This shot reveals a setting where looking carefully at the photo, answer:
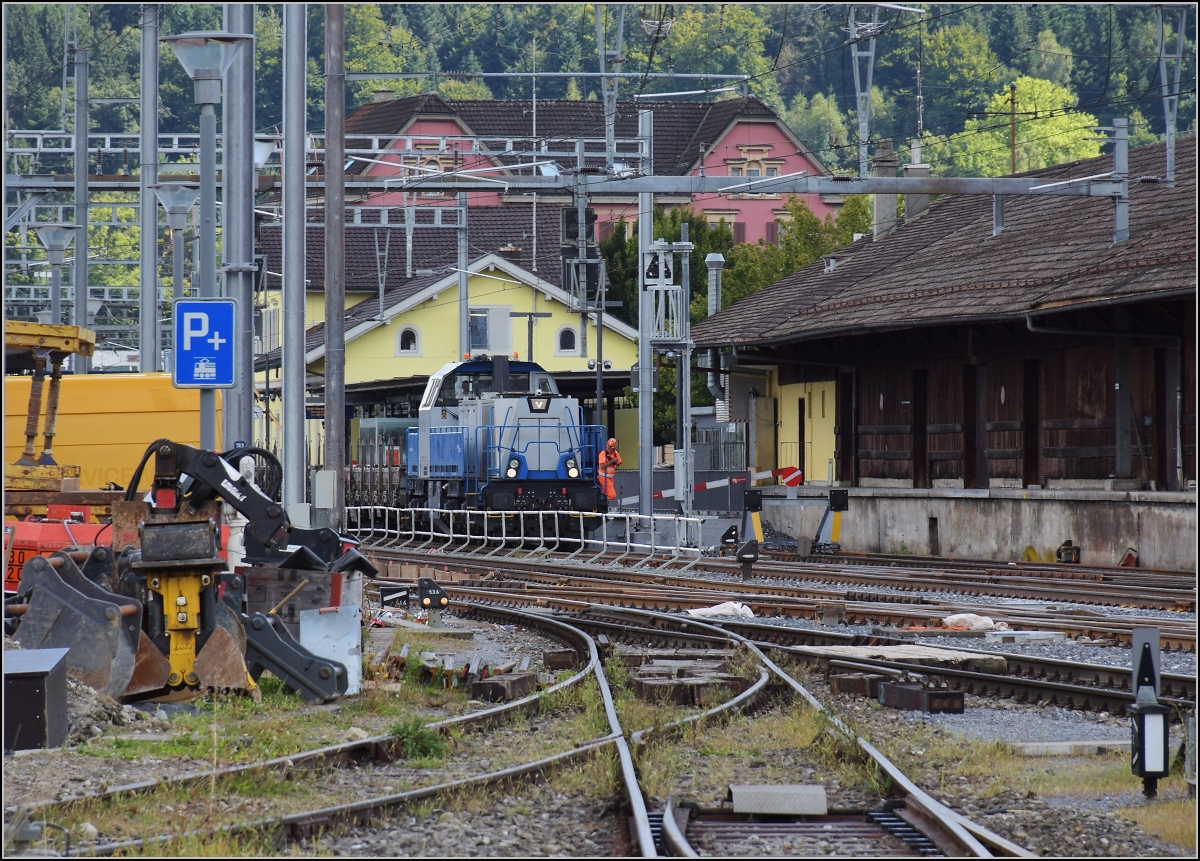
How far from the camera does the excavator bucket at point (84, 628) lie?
1016cm

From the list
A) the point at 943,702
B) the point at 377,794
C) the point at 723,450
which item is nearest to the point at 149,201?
the point at 943,702

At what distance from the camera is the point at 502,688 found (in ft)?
35.8

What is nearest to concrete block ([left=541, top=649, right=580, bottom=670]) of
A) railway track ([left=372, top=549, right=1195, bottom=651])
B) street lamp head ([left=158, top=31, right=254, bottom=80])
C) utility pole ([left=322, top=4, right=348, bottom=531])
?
railway track ([left=372, top=549, right=1195, bottom=651])

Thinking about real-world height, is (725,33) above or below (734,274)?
above

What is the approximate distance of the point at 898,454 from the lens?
1248 inches

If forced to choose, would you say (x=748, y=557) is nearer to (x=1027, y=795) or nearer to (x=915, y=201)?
(x=1027, y=795)

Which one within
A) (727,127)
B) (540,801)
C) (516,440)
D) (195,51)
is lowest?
(540,801)

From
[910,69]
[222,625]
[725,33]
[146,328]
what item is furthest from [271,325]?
[222,625]

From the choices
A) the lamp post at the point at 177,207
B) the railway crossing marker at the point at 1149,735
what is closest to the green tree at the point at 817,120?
the lamp post at the point at 177,207

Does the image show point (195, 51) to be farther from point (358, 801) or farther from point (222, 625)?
point (358, 801)

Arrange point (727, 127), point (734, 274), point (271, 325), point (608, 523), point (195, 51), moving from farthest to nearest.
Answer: point (727, 127)
point (271, 325)
point (734, 274)
point (608, 523)
point (195, 51)

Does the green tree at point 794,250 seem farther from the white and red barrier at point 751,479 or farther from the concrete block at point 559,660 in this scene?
the concrete block at point 559,660

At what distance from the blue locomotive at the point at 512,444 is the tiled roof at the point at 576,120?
42622mm

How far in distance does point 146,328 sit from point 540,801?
1859 cm
